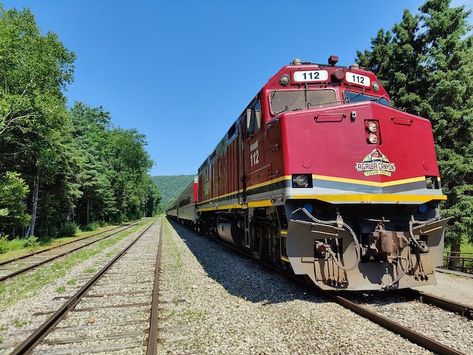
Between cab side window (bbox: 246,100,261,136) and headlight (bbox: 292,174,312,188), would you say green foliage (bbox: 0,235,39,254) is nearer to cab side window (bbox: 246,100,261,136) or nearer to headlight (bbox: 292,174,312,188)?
cab side window (bbox: 246,100,261,136)

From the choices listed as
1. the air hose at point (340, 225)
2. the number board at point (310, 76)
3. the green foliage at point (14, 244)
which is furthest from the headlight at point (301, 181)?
the green foliage at point (14, 244)

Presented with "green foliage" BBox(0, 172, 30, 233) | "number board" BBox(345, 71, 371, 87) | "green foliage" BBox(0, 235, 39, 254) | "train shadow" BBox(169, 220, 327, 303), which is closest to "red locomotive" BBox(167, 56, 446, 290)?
"number board" BBox(345, 71, 371, 87)

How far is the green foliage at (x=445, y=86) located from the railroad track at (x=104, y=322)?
11658mm

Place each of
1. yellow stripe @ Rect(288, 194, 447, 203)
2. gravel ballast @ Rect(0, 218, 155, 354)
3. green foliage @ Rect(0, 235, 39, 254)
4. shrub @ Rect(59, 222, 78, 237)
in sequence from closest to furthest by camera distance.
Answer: gravel ballast @ Rect(0, 218, 155, 354) → yellow stripe @ Rect(288, 194, 447, 203) → green foliage @ Rect(0, 235, 39, 254) → shrub @ Rect(59, 222, 78, 237)

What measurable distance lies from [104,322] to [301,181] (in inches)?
144

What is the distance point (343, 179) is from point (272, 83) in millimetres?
2570

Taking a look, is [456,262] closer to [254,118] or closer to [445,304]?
[445,304]

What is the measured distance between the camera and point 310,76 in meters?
7.40

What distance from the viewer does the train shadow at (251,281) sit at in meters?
6.50

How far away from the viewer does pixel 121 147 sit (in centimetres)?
5581

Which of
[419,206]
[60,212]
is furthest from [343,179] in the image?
[60,212]

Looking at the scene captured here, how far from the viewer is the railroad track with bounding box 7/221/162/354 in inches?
173

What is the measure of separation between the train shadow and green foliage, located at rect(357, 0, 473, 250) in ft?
28.3

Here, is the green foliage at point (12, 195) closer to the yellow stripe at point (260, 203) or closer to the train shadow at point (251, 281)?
the train shadow at point (251, 281)
